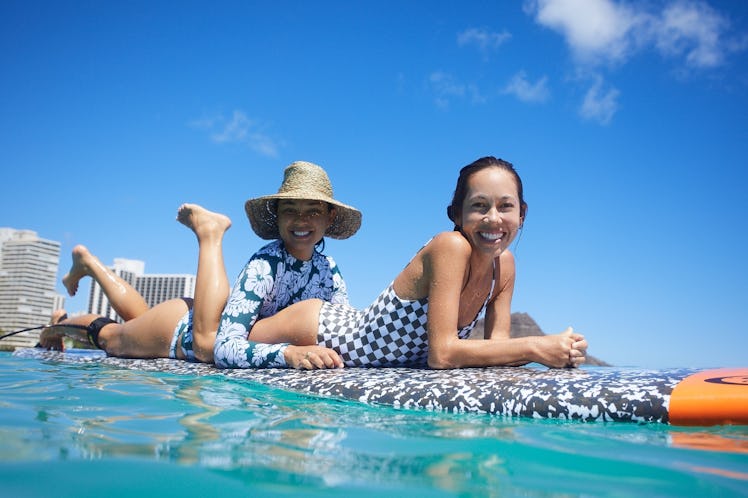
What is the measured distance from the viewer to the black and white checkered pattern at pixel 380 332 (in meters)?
4.49

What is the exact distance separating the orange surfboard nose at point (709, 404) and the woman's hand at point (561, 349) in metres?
1.22

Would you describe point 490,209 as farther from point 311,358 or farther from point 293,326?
point 293,326

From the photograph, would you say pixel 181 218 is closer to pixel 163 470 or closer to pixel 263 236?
pixel 263 236

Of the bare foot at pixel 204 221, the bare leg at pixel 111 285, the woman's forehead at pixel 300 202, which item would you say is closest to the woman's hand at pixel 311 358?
the woman's forehead at pixel 300 202

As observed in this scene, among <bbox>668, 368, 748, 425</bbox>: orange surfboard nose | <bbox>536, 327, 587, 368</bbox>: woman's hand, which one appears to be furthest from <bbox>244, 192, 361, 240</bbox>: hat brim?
<bbox>668, 368, 748, 425</bbox>: orange surfboard nose

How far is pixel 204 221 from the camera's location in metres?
5.62

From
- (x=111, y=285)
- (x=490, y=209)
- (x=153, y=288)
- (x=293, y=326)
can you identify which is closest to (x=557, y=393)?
(x=490, y=209)

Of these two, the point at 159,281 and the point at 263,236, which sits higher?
the point at 159,281

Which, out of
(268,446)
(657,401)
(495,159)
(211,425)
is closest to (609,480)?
(268,446)

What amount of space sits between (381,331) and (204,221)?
2.23 meters

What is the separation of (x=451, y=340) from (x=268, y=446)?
236cm

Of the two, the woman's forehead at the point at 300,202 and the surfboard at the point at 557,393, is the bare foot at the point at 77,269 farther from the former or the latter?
the surfboard at the point at 557,393

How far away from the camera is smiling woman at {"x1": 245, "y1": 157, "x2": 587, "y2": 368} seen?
409 centimetres

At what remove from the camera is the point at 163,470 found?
162 centimetres
